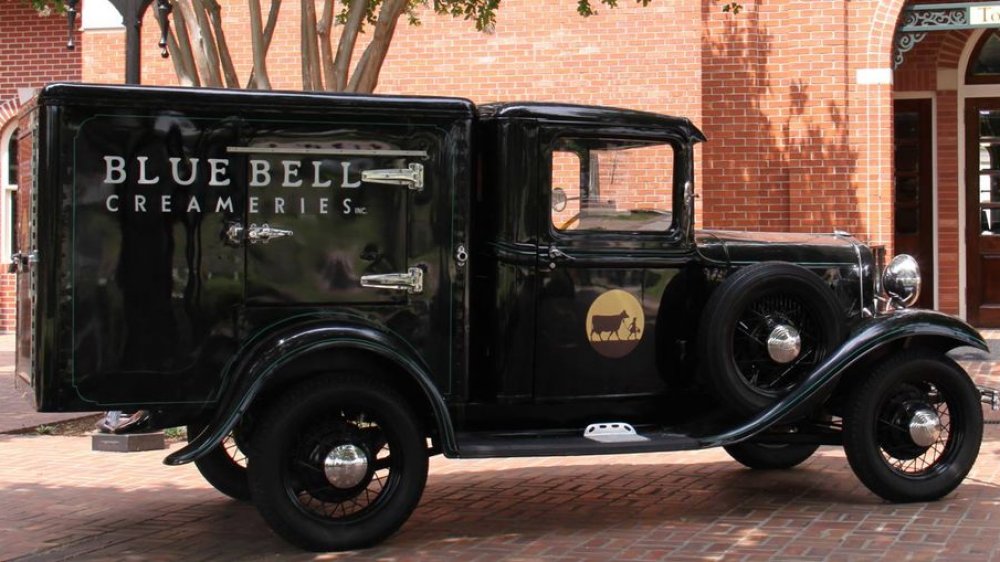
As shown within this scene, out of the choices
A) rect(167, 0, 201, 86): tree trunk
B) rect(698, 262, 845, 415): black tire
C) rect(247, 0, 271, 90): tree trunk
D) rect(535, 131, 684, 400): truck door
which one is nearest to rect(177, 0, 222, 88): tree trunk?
rect(167, 0, 201, 86): tree trunk

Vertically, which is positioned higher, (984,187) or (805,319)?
(984,187)

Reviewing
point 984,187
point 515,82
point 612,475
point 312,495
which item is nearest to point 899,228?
point 984,187

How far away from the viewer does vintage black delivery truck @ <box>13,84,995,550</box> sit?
563cm

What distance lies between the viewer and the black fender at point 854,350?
21.0ft

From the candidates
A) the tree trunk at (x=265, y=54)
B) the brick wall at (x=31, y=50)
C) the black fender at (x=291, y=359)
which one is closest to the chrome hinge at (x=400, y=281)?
the black fender at (x=291, y=359)

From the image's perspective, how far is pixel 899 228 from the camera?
50.5 ft

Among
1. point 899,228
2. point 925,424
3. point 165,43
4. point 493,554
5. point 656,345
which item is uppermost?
point 165,43

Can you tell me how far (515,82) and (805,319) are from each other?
7732 mm

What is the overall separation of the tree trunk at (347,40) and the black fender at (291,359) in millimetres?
4329

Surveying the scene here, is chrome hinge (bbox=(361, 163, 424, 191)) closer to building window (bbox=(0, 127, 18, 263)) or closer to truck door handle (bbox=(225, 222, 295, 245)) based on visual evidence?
truck door handle (bbox=(225, 222, 295, 245))

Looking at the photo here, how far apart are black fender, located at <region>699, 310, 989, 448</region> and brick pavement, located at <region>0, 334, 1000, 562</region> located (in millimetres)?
492

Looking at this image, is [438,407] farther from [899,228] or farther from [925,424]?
[899,228]

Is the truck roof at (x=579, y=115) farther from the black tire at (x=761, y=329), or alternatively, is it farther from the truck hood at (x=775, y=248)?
the black tire at (x=761, y=329)

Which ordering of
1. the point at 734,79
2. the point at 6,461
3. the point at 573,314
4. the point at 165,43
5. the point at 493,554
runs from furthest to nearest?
the point at 734,79 < the point at 165,43 < the point at 6,461 < the point at 573,314 < the point at 493,554
